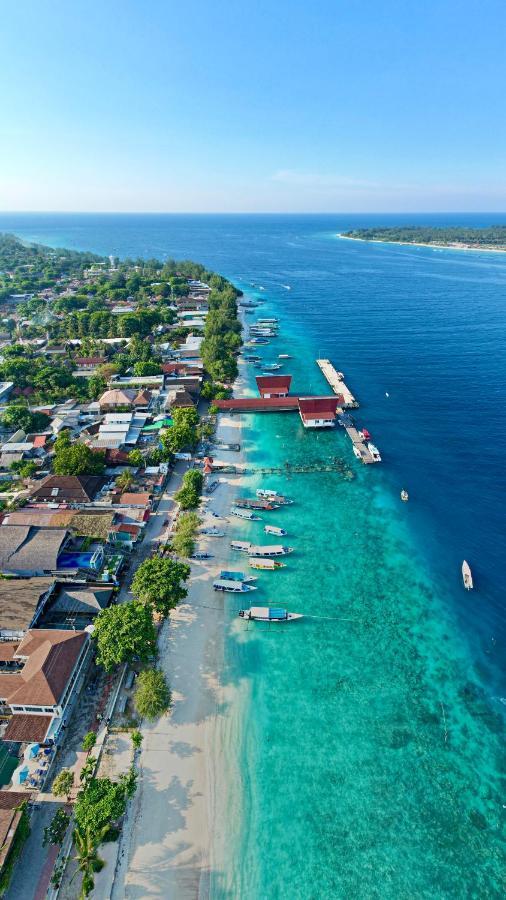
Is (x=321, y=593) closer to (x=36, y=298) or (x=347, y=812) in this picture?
(x=347, y=812)

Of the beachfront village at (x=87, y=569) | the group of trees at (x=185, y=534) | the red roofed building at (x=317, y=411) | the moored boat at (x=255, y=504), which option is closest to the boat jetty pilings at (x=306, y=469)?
the beachfront village at (x=87, y=569)

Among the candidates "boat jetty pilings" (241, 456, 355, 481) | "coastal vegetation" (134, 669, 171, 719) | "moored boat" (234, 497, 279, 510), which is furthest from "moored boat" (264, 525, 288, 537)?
"coastal vegetation" (134, 669, 171, 719)

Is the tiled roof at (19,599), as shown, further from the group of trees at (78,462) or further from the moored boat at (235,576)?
the group of trees at (78,462)

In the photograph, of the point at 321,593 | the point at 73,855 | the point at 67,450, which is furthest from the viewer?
the point at 67,450

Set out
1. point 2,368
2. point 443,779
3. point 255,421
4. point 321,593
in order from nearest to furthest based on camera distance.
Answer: point 443,779 < point 321,593 < point 255,421 < point 2,368

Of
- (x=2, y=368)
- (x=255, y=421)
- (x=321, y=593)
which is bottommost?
(x=321, y=593)

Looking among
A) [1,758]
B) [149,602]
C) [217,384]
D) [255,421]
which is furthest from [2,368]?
[1,758]

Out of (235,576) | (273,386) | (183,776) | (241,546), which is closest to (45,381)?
(273,386)

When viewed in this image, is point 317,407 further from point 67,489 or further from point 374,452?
point 67,489
